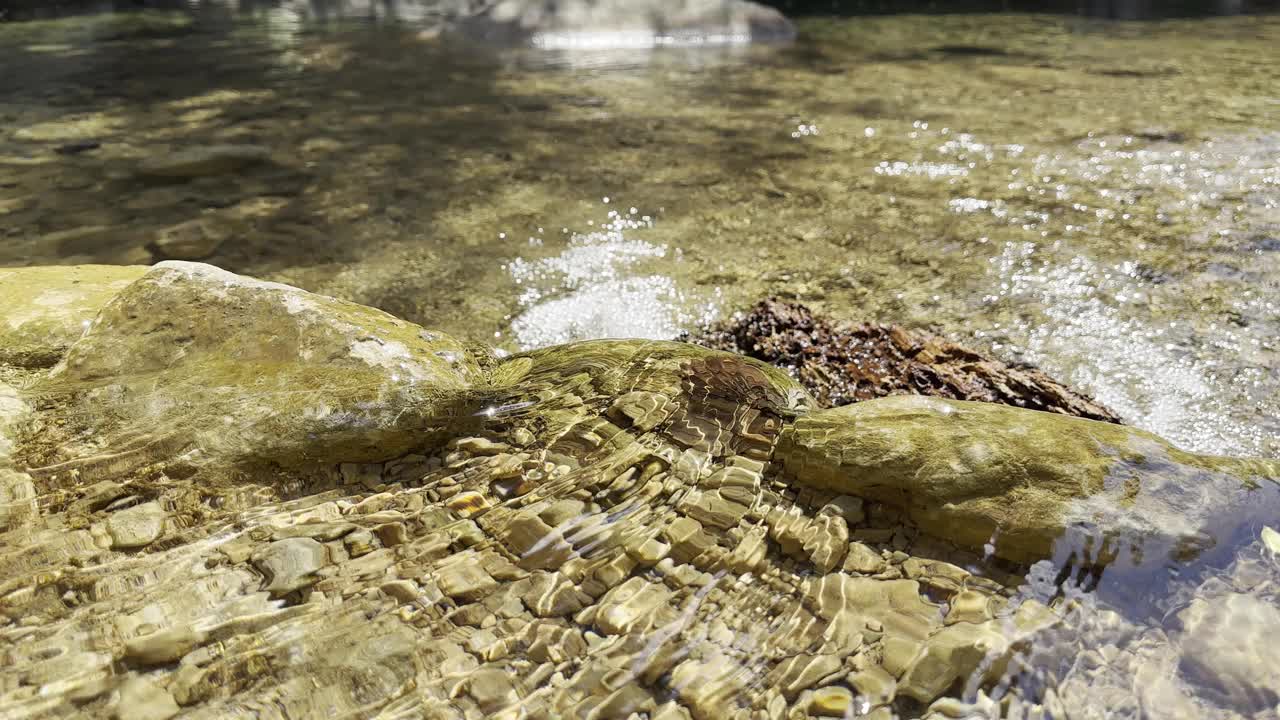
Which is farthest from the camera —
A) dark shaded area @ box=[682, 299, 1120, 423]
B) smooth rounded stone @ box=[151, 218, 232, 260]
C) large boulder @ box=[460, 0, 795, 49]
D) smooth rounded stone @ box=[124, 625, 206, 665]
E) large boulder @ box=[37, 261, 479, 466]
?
large boulder @ box=[460, 0, 795, 49]

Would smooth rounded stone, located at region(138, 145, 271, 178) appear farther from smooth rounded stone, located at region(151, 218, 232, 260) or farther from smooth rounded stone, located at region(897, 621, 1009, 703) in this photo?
smooth rounded stone, located at region(897, 621, 1009, 703)

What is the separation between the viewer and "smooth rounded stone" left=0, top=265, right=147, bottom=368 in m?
2.31

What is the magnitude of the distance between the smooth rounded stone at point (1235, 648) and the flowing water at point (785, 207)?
0.01 metres

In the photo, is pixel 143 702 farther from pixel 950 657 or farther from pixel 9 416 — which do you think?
pixel 950 657

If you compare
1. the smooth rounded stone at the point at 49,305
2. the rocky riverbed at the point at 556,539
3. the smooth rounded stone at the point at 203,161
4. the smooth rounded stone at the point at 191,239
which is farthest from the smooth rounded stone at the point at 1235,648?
the smooth rounded stone at the point at 203,161

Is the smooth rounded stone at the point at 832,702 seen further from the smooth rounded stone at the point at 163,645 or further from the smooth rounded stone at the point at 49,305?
the smooth rounded stone at the point at 49,305

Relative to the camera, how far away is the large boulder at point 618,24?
950 centimetres

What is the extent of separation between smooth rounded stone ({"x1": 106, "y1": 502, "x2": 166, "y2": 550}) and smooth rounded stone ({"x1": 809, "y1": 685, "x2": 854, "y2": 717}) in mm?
1579

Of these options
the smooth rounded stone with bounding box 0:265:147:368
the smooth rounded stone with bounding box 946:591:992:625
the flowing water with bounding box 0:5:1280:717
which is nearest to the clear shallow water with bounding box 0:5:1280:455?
the flowing water with bounding box 0:5:1280:717

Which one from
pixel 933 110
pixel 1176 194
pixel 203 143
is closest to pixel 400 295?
pixel 203 143

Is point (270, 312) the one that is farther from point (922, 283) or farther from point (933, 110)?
point (933, 110)

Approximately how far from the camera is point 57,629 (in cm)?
162

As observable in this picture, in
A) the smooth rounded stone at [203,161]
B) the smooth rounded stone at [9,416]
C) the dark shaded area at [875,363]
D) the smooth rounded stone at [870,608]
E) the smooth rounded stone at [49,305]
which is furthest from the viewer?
the smooth rounded stone at [203,161]

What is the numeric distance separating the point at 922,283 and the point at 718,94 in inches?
155
